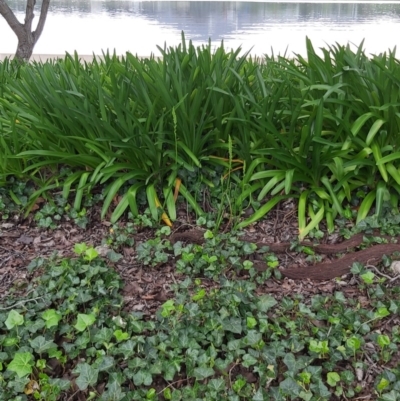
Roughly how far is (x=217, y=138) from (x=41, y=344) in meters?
1.43

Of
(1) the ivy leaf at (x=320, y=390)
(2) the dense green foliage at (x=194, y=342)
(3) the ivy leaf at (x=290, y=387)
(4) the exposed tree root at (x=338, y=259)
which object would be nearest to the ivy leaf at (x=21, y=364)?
(2) the dense green foliage at (x=194, y=342)

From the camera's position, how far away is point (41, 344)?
170cm

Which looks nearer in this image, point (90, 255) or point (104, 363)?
point (104, 363)

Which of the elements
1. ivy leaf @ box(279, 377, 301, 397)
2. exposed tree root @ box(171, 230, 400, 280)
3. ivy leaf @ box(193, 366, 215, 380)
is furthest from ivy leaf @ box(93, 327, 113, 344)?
exposed tree root @ box(171, 230, 400, 280)

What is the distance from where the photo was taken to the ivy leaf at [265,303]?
74.0 inches

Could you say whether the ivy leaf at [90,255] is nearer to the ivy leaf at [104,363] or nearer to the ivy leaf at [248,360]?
the ivy leaf at [104,363]

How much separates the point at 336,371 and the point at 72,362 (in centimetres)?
96

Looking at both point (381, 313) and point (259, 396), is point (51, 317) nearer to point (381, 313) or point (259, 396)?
point (259, 396)

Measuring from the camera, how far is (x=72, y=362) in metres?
1.76

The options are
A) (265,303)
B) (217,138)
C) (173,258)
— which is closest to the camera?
(265,303)

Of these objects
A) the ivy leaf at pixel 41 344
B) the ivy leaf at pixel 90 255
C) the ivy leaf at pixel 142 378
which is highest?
the ivy leaf at pixel 90 255

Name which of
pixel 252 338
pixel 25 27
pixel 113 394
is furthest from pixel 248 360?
pixel 25 27

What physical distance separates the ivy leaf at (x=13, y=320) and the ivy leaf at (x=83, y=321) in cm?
21

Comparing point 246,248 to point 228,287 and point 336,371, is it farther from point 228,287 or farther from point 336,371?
point 336,371
